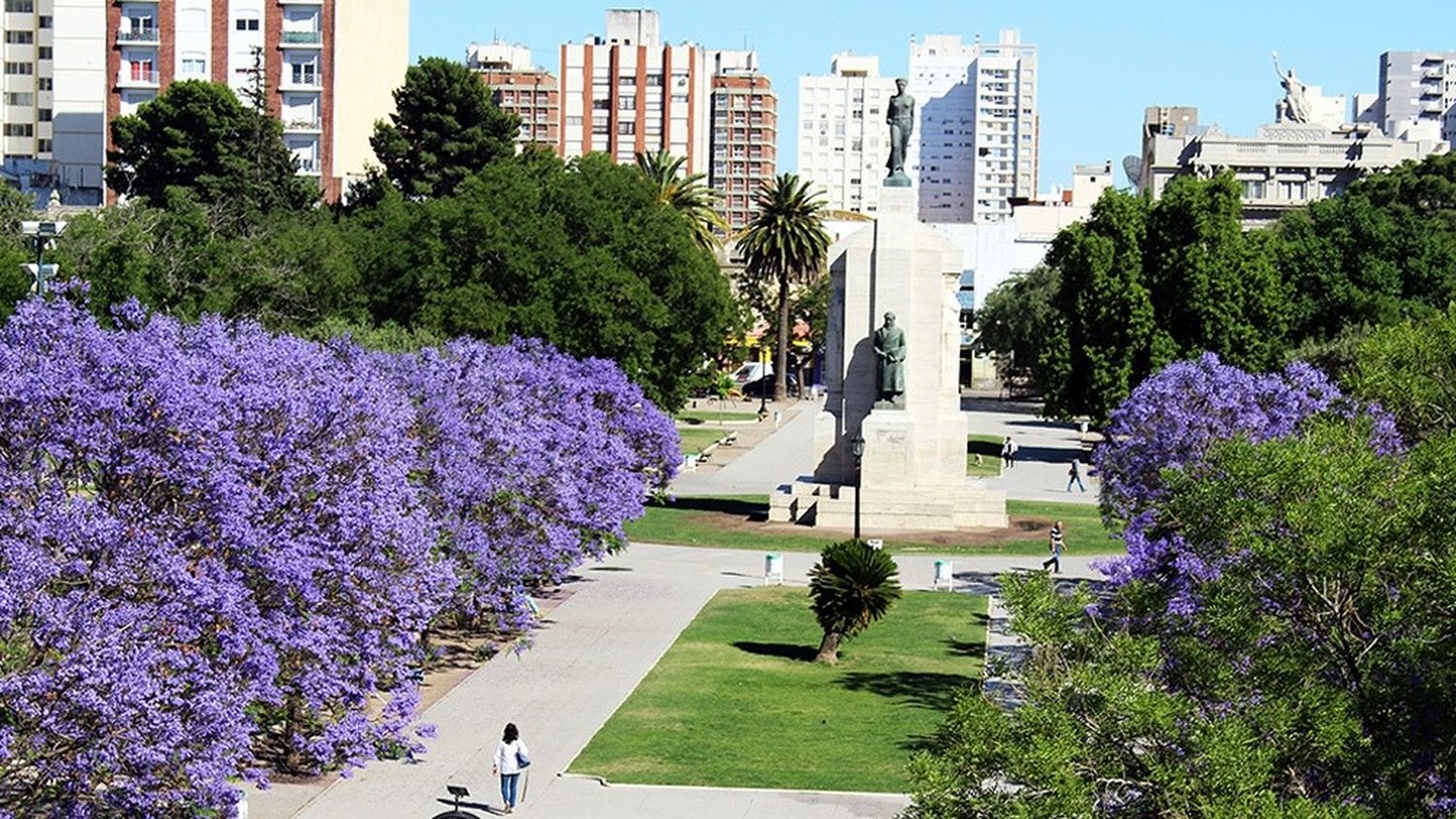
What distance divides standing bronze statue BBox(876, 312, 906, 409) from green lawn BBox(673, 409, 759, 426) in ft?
139

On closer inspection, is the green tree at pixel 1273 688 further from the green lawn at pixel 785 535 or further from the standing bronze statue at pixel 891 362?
the standing bronze statue at pixel 891 362

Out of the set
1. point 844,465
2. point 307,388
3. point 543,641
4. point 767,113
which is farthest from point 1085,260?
point 767,113

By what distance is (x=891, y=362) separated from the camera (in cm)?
5150

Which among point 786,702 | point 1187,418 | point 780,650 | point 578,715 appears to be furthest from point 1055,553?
point 578,715

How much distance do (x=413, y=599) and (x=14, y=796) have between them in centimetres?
715

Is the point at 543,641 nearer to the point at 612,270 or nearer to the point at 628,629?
the point at 628,629

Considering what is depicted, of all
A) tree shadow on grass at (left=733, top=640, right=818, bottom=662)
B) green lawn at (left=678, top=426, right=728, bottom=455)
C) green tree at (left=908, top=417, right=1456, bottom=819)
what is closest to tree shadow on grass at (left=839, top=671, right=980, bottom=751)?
tree shadow on grass at (left=733, top=640, right=818, bottom=662)

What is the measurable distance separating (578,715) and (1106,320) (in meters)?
40.7

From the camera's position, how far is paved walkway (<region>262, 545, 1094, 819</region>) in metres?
25.0

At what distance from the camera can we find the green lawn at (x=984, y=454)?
7169 cm

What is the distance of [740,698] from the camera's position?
3181 centimetres

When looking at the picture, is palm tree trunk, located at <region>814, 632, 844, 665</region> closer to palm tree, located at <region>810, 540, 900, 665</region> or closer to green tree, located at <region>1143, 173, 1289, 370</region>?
palm tree, located at <region>810, 540, 900, 665</region>

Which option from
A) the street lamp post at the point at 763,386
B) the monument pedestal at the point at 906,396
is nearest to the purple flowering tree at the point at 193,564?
the monument pedestal at the point at 906,396

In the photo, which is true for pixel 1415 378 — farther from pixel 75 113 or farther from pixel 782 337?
pixel 75 113
